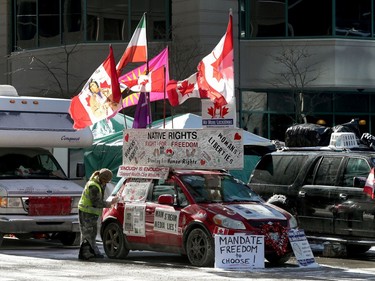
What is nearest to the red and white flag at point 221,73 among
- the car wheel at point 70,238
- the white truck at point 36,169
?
the white truck at point 36,169

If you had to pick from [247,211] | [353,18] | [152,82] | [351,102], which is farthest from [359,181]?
[351,102]

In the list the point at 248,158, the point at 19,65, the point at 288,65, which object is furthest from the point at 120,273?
the point at 19,65

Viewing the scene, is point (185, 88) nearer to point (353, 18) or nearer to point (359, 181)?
point (359, 181)

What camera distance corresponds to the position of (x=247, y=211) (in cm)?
1648

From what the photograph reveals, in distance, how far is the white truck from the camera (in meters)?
19.5

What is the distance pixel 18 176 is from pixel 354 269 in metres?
6.98

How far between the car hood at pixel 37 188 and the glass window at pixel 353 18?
1790 centimetres

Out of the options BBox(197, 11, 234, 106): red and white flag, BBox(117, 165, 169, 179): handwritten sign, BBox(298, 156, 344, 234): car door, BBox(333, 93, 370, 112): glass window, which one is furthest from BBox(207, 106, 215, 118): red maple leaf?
BBox(333, 93, 370, 112): glass window

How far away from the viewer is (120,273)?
1529 centimetres

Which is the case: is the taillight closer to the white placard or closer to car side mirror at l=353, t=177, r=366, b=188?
the white placard

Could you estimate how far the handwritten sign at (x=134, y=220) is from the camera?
684 inches

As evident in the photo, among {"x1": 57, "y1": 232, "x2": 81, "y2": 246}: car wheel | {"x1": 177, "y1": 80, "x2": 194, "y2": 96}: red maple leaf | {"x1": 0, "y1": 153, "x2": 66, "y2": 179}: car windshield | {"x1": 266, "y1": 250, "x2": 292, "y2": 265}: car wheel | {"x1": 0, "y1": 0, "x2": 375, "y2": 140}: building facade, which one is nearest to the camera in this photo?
{"x1": 266, "y1": 250, "x2": 292, "y2": 265}: car wheel

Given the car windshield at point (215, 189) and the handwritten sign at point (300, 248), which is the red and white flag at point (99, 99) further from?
the handwritten sign at point (300, 248)

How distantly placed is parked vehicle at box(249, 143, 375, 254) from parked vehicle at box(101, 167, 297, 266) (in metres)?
1.67
